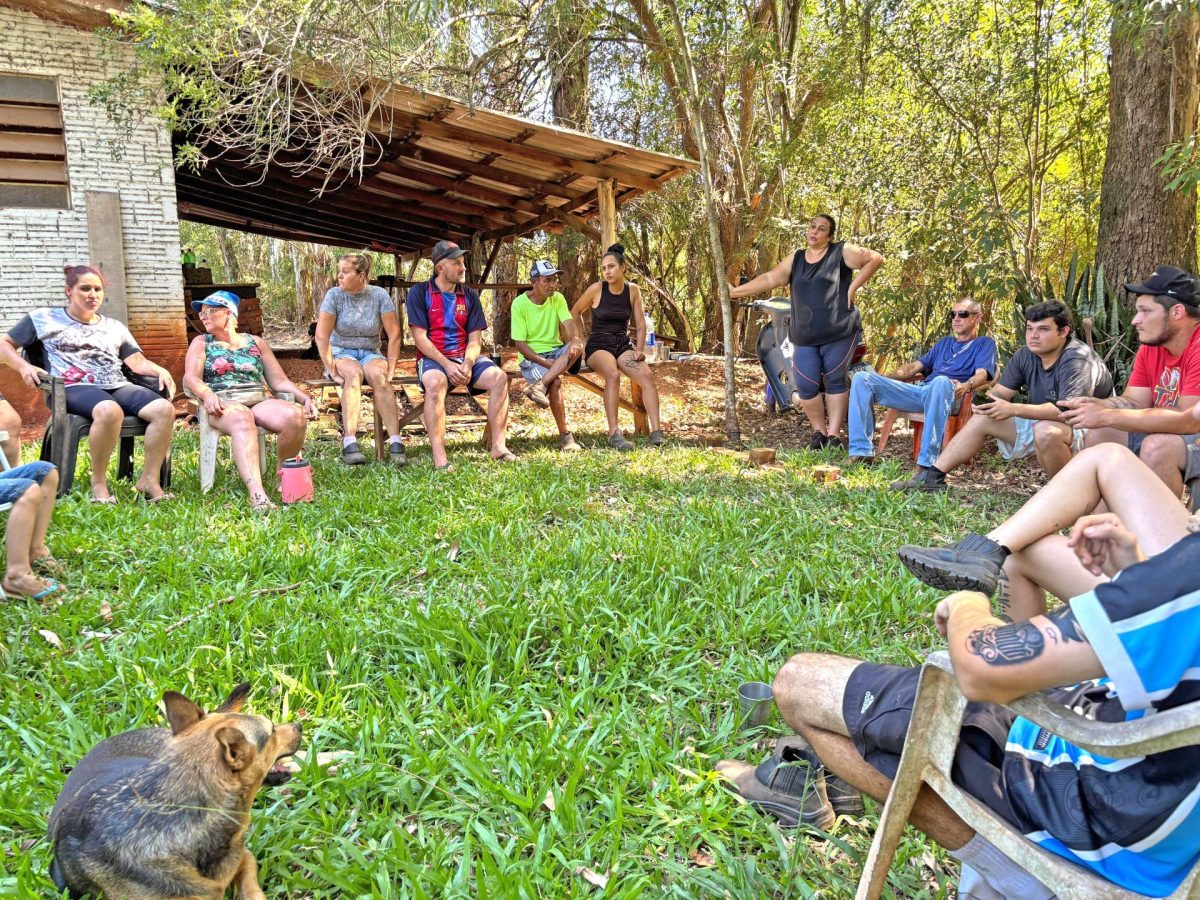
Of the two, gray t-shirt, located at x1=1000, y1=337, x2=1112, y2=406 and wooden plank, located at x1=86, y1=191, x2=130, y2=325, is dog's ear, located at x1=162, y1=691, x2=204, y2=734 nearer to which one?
gray t-shirt, located at x1=1000, y1=337, x2=1112, y2=406

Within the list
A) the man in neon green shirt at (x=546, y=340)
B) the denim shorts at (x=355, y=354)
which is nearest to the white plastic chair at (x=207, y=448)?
the denim shorts at (x=355, y=354)

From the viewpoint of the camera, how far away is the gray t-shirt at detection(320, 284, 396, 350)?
20.5ft

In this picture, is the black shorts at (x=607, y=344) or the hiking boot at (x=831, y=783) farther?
the black shorts at (x=607, y=344)

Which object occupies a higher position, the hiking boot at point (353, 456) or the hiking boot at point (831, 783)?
the hiking boot at point (353, 456)

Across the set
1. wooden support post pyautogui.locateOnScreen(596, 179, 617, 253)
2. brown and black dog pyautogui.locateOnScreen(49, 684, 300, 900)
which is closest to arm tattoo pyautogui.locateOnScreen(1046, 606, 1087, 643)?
brown and black dog pyautogui.locateOnScreen(49, 684, 300, 900)

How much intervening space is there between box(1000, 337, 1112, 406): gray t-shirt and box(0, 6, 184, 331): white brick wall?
8036 millimetres

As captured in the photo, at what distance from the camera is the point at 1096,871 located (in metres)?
1.29

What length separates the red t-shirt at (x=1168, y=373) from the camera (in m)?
3.92

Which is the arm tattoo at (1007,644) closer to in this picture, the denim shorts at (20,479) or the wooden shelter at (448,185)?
the denim shorts at (20,479)

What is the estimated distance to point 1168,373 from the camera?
414cm

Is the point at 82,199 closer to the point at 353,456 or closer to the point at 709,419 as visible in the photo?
the point at 353,456

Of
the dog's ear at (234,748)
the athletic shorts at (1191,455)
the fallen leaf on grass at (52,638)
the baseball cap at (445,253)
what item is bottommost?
the fallen leaf on grass at (52,638)

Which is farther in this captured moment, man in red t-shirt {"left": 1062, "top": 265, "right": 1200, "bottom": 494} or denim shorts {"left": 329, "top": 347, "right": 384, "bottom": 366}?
denim shorts {"left": 329, "top": 347, "right": 384, "bottom": 366}

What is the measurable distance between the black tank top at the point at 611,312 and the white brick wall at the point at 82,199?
4.55 meters
